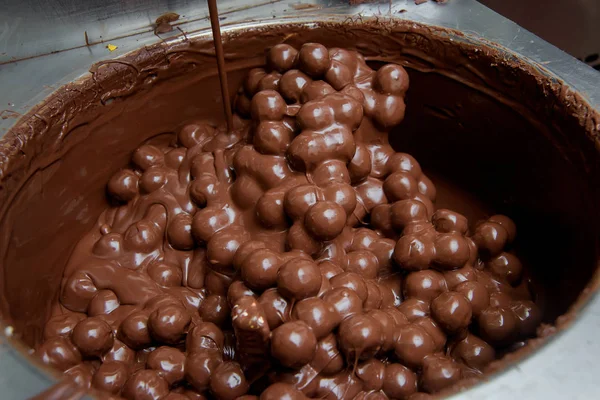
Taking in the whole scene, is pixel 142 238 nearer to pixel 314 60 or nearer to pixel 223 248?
pixel 223 248

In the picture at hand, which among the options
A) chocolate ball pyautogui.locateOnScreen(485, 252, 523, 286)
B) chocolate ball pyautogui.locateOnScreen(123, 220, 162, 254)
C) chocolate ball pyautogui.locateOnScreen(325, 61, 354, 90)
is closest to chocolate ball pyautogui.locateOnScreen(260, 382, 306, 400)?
chocolate ball pyautogui.locateOnScreen(123, 220, 162, 254)

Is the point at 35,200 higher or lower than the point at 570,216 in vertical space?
higher

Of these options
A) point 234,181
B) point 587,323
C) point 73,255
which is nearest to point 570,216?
point 587,323

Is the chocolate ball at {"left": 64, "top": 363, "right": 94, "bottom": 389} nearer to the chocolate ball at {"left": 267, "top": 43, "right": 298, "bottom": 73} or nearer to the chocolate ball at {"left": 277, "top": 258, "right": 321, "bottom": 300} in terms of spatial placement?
the chocolate ball at {"left": 277, "top": 258, "right": 321, "bottom": 300}

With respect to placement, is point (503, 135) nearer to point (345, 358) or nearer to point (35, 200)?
point (345, 358)

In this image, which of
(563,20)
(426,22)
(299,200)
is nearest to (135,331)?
(299,200)

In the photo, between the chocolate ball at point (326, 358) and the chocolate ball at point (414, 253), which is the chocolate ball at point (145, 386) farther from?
the chocolate ball at point (414, 253)

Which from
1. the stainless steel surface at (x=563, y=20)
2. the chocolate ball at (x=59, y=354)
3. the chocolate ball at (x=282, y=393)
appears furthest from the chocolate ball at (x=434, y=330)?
the stainless steel surface at (x=563, y=20)
